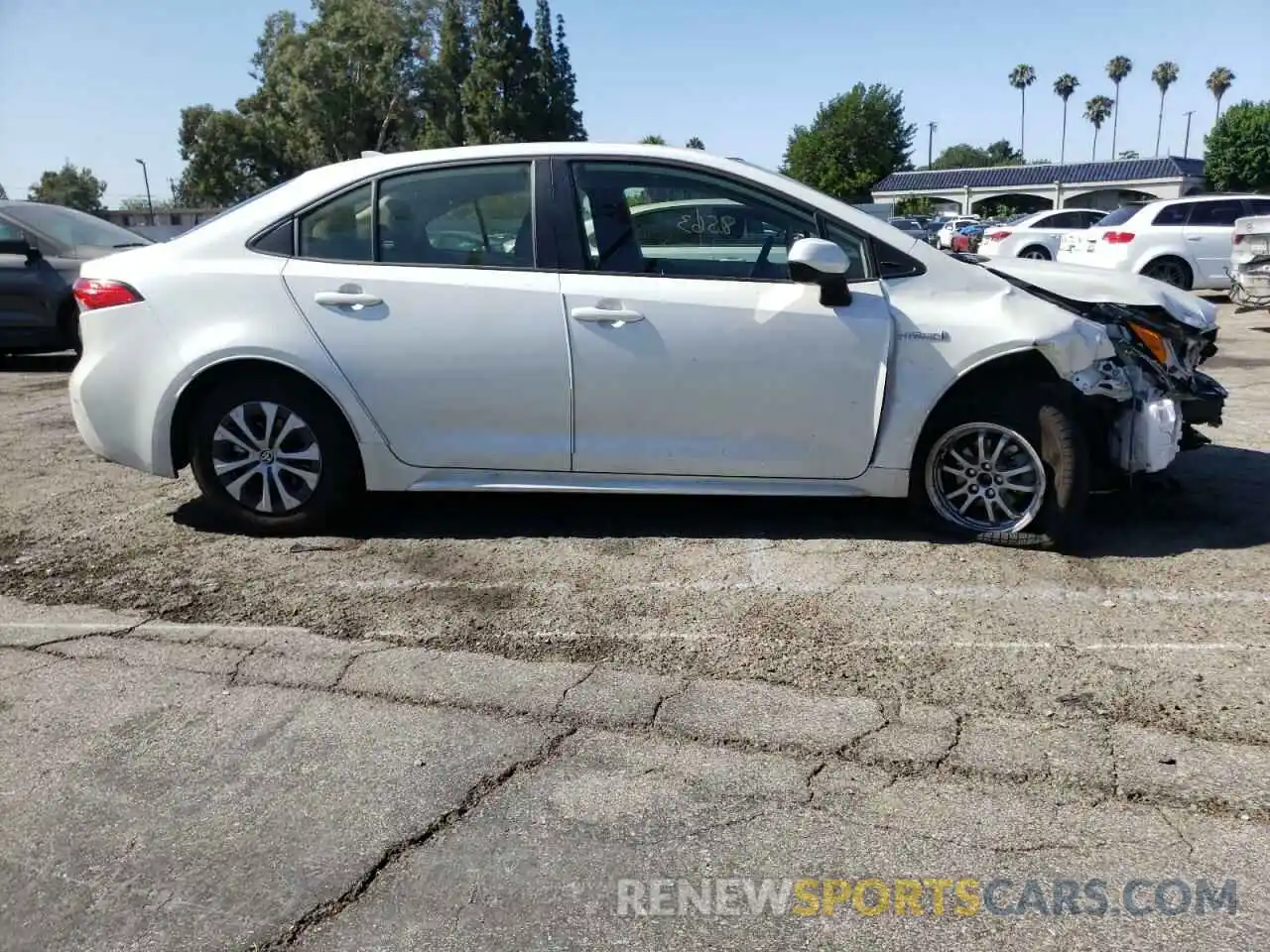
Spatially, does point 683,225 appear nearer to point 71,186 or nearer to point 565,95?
point 565,95

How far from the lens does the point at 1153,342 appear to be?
16.5 ft

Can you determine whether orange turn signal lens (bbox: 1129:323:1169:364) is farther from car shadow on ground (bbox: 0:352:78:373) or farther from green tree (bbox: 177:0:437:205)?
green tree (bbox: 177:0:437:205)

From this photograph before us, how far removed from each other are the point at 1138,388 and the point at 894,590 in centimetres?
145

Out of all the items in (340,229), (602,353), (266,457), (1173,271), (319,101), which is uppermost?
(319,101)

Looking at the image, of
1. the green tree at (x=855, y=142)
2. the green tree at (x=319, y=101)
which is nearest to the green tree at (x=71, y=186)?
the green tree at (x=319, y=101)

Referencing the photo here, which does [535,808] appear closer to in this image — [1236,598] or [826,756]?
[826,756]

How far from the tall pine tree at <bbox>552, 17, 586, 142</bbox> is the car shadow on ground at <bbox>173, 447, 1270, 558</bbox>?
7239 centimetres

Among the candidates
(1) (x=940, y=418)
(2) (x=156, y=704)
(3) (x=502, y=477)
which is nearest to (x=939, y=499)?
(1) (x=940, y=418)

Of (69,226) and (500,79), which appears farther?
(500,79)

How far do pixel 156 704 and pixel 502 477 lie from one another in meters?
1.83

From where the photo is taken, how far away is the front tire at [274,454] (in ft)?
16.2

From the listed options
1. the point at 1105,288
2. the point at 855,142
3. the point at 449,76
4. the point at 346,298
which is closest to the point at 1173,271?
the point at 1105,288

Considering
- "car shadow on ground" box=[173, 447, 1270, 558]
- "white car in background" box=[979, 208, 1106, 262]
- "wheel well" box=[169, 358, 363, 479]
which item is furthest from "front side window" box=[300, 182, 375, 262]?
"white car in background" box=[979, 208, 1106, 262]

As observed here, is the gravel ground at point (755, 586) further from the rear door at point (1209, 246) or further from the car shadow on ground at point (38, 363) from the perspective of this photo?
the rear door at point (1209, 246)
